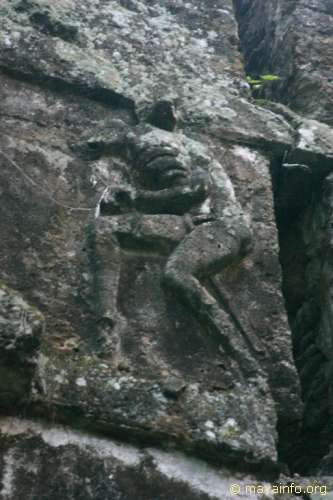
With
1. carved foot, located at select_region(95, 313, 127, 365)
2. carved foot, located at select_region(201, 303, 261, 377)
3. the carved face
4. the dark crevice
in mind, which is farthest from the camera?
the dark crevice

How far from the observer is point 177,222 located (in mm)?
4527

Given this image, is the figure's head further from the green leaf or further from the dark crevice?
the green leaf

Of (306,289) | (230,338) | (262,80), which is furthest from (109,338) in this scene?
(262,80)

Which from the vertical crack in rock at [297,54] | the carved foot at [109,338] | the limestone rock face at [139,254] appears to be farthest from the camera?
the vertical crack in rock at [297,54]

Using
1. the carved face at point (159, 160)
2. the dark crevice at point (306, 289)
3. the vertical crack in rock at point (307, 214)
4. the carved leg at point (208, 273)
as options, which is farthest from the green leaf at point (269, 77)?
the carved leg at point (208, 273)

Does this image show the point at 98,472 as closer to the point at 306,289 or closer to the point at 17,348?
the point at 17,348

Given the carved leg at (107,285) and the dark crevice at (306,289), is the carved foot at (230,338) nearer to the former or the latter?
the carved leg at (107,285)

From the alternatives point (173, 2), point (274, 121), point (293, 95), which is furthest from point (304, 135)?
point (173, 2)

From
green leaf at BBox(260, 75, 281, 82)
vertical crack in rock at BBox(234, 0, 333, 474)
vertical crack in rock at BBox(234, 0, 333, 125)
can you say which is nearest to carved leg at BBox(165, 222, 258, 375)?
vertical crack in rock at BBox(234, 0, 333, 474)

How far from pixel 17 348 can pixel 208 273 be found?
150cm

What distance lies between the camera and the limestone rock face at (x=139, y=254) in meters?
3.47

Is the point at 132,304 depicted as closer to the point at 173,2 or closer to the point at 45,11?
the point at 45,11

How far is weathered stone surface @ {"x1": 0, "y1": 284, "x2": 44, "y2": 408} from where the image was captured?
3.25m

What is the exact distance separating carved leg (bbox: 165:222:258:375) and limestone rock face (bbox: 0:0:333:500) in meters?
0.01
